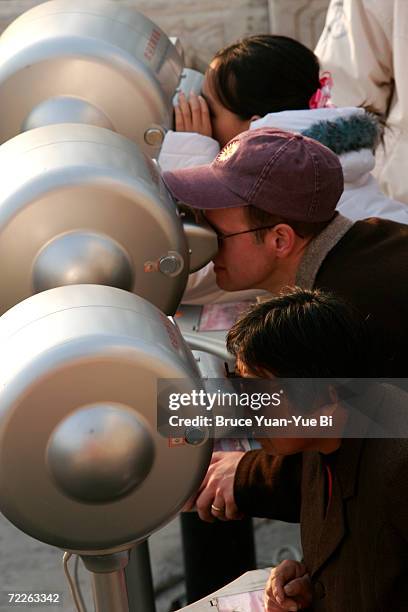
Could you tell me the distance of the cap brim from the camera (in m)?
1.54

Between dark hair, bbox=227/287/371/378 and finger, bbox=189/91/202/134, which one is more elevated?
dark hair, bbox=227/287/371/378

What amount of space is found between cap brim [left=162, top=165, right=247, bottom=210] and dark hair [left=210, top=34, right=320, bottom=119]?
355 mm

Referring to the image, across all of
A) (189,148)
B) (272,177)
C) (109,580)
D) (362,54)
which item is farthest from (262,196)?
(362,54)

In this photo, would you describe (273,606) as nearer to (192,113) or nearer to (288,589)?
(288,589)

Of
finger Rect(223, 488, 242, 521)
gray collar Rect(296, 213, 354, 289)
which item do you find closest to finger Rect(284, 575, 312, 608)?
finger Rect(223, 488, 242, 521)

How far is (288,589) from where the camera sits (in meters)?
1.35

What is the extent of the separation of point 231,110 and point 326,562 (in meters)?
0.94

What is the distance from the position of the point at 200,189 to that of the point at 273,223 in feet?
0.45

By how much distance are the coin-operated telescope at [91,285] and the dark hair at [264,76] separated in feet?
0.95

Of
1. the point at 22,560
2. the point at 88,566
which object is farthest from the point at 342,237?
the point at 22,560

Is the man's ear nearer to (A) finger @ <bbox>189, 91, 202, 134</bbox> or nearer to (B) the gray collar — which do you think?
(B) the gray collar

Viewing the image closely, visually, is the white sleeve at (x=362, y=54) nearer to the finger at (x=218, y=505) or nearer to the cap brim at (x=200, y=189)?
the cap brim at (x=200, y=189)

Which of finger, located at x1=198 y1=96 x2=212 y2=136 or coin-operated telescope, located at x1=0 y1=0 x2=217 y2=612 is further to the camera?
finger, located at x1=198 y1=96 x2=212 y2=136

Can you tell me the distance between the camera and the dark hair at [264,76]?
1934 millimetres
